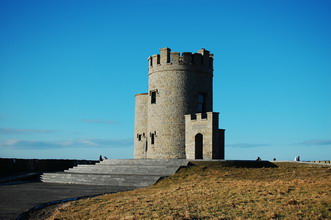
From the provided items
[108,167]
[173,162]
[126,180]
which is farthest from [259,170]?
[108,167]

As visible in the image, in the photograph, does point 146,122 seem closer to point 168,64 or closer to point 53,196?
point 168,64

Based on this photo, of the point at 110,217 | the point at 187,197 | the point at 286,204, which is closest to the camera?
the point at 110,217

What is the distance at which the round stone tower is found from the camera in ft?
105

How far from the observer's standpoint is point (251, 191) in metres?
15.7

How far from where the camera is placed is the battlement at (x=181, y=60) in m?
32.3

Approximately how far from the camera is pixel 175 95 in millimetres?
32188

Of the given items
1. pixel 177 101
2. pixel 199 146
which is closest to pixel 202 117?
pixel 199 146

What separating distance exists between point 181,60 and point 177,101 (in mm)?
3403

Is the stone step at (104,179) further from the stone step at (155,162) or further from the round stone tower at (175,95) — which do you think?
the round stone tower at (175,95)

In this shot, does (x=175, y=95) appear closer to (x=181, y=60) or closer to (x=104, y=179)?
(x=181, y=60)

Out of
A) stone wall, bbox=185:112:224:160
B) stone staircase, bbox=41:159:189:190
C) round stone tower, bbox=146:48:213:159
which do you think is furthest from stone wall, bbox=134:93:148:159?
stone staircase, bbox=41:159:189:190

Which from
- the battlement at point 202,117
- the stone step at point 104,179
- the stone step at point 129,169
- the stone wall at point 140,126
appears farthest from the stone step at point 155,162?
the stone wall at point 140,126

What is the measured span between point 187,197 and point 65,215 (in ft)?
15.7

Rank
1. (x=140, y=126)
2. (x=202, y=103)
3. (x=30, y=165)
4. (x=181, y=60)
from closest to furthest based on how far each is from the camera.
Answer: (x=181, y=60) → (x=202, y=103) → (x=30, y=165) → (x=140, y=126)
